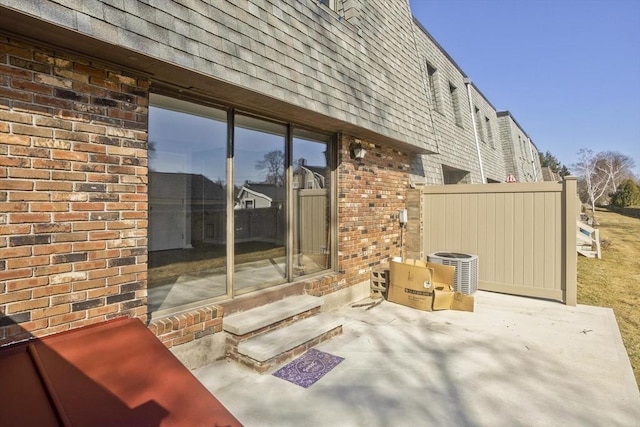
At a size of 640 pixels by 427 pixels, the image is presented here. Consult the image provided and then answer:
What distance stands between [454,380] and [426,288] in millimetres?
2171

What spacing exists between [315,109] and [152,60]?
1880 mm

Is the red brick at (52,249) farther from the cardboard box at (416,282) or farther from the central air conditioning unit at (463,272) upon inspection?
the central air conditioning unit at (463,272)

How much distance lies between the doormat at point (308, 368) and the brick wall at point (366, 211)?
1205mm

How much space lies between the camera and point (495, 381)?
3.20m

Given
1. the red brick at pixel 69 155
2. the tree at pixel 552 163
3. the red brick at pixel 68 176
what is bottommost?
the red brick at pixel 68 176

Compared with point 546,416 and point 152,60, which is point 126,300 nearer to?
point 152,60

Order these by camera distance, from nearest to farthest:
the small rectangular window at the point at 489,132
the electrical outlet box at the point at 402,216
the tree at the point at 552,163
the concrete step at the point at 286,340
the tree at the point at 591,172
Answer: the concrete step at the point at 286,340, the electrical outlet box at the point at 402,216, the small rectangular window at the point at 489,132, the tree at the point at 591,172, the tree at the point at 552,163

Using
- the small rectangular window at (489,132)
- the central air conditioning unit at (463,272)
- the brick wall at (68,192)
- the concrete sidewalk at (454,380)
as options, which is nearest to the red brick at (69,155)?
the brick wall at (68,192)

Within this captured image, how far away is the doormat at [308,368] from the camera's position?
3205 millimetres

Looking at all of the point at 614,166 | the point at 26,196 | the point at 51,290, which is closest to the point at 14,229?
the point at 26,196

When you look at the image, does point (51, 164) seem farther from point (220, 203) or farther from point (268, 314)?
point (268, 314)

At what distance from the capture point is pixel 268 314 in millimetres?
3920

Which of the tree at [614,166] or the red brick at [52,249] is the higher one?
the tree at [614,166]

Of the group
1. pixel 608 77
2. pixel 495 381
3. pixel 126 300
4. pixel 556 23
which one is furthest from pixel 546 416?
pixel 608 77
